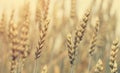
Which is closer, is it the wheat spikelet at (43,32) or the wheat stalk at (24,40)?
the wheat stalk at (24,40)

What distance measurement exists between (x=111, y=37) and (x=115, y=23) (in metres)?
0.11

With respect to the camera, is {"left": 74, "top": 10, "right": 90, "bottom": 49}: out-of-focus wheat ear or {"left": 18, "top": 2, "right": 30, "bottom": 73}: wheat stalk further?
{"left": 74, "top": 10, "right": 90, "bottom": 49}: out-of-focus wheat ear

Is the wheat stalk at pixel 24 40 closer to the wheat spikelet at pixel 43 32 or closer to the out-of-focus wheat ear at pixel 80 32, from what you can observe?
the wheat spikelet at pixel 43 32

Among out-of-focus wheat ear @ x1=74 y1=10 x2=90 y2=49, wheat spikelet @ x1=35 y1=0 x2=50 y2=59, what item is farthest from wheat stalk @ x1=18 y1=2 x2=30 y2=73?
out-of-focus wheat ear @ x1=74 y1=10 x2=90 y2=49

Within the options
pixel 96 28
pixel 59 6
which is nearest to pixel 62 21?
pixel 59 6

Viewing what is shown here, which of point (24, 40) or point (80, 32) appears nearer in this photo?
point (24, 40)

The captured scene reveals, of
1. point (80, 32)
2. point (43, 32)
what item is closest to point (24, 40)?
point (43, 32)

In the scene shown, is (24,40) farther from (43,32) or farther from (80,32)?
(80,32)

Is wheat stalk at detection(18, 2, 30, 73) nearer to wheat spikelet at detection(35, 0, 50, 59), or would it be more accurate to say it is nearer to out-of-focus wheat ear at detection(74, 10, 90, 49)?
wheat spikelet at detection(35, 0, 50, 59)

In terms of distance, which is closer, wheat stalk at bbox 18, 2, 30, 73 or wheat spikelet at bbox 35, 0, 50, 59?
wheat stalk at bbox 18, 2, 30, 73

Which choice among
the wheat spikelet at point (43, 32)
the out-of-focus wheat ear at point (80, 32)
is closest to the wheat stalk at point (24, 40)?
the wheat spikelet at point (43, 32)

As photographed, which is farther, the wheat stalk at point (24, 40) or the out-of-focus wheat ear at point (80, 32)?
the out-of-focus wheat ear at point (80, 32)

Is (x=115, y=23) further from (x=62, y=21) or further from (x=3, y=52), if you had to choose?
(x=3, y=52)

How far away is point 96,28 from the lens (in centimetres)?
131
